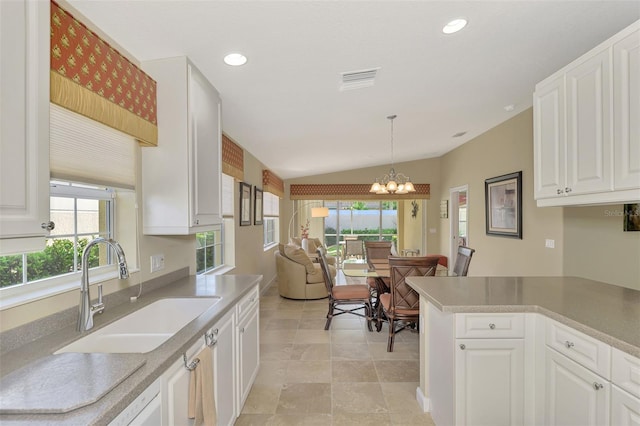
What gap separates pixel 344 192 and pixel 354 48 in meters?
5.67

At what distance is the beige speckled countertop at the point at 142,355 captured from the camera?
0.79m

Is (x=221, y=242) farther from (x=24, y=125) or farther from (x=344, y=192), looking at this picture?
(x=344, y=192)

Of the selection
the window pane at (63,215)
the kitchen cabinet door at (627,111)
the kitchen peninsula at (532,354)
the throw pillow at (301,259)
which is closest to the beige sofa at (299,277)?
the throw pillow at (301,259)

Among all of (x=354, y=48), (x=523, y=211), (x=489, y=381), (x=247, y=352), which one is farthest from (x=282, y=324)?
(x=523, y=211)

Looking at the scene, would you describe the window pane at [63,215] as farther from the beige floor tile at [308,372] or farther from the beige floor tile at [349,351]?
the beige floor tile at [349,351]

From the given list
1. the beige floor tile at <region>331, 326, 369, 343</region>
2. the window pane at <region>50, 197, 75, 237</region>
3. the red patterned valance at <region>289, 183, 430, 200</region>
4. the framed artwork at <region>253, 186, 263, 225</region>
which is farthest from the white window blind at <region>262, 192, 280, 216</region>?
the window pane at <region>50, 197, 75, 237</region>

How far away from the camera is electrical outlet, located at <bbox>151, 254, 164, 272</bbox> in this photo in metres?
2.08

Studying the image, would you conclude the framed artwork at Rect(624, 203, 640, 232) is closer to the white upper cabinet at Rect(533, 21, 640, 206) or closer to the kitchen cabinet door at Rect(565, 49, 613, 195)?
the white upper cabinet at Rect(533, 21, 640, 206)

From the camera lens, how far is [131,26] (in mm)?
1571

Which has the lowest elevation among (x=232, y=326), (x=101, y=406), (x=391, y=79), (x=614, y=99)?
(x=232, y=326)

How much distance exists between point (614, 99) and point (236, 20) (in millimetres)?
2038

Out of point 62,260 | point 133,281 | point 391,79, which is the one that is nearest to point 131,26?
point 62,260

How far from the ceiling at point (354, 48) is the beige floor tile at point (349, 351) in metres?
2.47

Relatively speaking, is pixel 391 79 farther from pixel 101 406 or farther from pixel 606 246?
pixel 101 406
